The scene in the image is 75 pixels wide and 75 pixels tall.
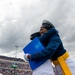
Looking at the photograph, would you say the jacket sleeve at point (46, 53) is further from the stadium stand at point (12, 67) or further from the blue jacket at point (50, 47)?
the stadium stand at point (12, 67)

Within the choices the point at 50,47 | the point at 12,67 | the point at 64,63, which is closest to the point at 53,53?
the point at 50,47

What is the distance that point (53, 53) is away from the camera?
3.31m

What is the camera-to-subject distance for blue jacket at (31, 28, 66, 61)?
3.26m

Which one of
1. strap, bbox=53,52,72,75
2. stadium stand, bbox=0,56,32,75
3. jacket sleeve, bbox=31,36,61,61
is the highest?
jacket sleeve, bbox=31,36,61,61

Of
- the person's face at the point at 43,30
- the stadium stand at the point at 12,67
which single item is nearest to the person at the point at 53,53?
the person's face at the point at 43,30

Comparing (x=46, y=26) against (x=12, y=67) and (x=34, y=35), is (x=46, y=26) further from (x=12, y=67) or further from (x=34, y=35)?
(x=12, y=67)

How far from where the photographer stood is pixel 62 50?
3.46 metres

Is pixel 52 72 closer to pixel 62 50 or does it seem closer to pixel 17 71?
pixel 62 50

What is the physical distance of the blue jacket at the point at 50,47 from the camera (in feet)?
10.7

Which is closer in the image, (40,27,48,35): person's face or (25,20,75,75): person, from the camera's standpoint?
(25,20,75,75): person

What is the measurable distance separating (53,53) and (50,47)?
10cm

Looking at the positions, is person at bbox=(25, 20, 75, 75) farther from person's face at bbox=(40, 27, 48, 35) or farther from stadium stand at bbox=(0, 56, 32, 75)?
stadium stand at bbox=(0, 56, 32, 75)

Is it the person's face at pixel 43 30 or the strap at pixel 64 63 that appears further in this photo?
the person's face at pixel 43 30

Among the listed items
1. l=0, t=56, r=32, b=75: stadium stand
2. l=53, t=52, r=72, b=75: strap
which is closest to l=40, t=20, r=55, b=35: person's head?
l=53, t=52, r=72, b=75: strap
